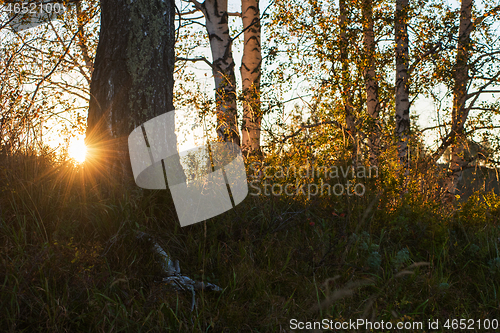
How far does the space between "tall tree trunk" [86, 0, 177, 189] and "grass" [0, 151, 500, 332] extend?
18.5 inches

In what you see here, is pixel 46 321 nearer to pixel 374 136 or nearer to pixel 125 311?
pixel 125 311

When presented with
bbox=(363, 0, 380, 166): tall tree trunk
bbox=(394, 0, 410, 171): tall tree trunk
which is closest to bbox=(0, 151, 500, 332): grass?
bbox=(363, 0, 380, 166): tall tree trunk

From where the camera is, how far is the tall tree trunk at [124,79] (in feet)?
11.3

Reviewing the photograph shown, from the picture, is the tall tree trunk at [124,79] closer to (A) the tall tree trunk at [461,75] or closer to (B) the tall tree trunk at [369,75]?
(B) the tall tree trunk at [369,75]

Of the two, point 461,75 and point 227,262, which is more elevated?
point 461,75

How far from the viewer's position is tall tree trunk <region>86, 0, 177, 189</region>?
3439 mm

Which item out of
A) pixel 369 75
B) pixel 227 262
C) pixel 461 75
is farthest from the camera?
pixel 461 75

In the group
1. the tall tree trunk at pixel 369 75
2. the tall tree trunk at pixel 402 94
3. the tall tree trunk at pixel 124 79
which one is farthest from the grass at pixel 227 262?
the tall tree trunk at pixel 402 94

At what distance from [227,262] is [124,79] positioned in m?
2.03

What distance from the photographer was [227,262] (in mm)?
2676

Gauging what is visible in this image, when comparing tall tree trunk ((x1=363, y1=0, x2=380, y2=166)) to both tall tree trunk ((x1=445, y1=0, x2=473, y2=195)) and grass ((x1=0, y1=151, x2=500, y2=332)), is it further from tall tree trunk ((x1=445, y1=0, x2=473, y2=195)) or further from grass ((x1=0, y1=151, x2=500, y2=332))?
grass ((x1=0, y1=151, x2=500, y2=332))

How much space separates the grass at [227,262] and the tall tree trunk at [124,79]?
18.5 inches

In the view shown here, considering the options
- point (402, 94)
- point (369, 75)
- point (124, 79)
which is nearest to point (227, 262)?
point (124, 79)

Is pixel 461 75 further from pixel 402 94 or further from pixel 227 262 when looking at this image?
pixel 227 262
